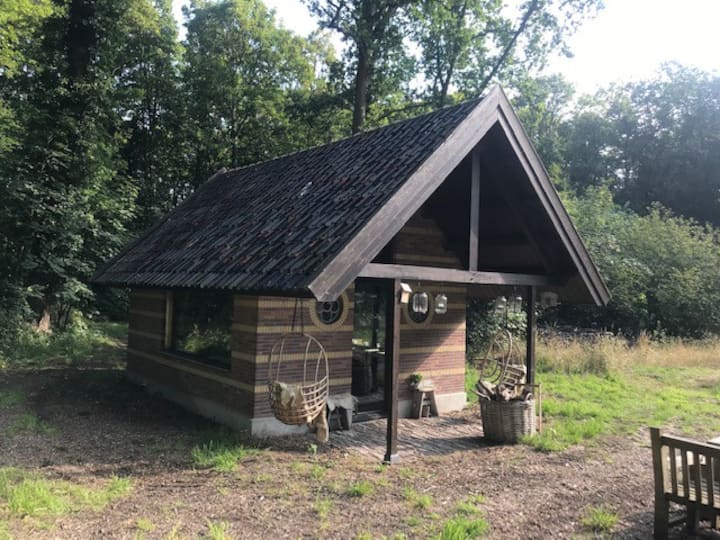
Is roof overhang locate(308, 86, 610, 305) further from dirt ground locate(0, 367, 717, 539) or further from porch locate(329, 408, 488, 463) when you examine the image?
porch locate(329, 408, 488, 463)

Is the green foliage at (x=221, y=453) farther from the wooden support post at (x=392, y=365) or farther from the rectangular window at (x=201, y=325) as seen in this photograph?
the wooden support post at (x=392, y=365)

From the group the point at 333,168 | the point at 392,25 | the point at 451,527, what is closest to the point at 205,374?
the point at 333,168

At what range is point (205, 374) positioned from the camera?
9.39 meters

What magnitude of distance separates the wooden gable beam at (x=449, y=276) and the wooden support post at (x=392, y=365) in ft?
0.66

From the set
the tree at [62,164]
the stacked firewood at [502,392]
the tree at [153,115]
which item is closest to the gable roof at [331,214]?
the stacked firewood at [502,392]

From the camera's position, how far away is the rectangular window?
29.3 ft

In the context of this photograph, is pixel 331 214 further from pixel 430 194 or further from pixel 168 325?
pixel 168 325

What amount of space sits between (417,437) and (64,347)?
11.7 metres

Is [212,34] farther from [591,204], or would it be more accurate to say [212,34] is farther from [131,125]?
[591,204]

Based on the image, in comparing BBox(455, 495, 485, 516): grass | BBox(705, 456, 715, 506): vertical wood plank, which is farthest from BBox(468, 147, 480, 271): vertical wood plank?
BBox(705, 456, 715, 506): vertical wood plank

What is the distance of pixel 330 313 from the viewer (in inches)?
352

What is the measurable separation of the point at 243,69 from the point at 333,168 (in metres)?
19.2

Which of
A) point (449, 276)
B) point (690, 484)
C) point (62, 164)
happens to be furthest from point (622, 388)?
point (62, 164)

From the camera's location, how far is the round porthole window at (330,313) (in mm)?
8758
